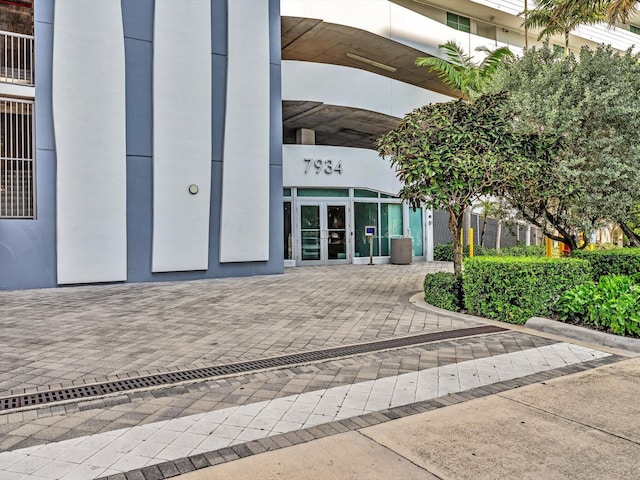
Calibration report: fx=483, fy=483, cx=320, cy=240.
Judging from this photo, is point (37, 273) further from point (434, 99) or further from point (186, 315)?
point (434, 99)

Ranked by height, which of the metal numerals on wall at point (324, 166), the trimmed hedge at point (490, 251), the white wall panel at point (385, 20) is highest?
the white wall panel at point (385, 20)

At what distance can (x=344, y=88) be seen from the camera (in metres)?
17.5

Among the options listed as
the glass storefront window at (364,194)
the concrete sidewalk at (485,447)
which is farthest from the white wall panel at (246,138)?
the concrete sidewalk at (485,447)

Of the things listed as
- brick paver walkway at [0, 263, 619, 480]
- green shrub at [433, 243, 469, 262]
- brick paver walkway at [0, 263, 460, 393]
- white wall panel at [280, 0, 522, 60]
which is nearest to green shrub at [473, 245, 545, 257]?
green shrub at [433, 243, 469, 262]

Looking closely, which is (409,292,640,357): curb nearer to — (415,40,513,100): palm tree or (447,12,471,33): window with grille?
(415,40,513,100): palm tree

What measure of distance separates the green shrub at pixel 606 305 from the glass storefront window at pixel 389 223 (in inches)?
474

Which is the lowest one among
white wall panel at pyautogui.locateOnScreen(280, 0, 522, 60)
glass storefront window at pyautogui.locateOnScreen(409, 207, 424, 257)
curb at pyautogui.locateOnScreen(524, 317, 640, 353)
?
curb at pyautogui.locateOnScreen(524, 317, 640, 353)

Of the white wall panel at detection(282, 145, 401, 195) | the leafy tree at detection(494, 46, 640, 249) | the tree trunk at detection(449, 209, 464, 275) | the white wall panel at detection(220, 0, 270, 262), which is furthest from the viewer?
the white wall panel at detection(282, 145, 401, 195)

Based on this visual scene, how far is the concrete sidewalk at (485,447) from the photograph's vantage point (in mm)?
2949

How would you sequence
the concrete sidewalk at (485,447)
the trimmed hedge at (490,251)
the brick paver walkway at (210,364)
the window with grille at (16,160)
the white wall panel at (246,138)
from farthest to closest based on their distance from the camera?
1. the trimmed hedge at (490,251)
2. the white wall panel at (246,138)
3. the window with grille at (16,160)
4. the brick paver walkway at (210,364)
5. the concrete sidewalk at (485,447)

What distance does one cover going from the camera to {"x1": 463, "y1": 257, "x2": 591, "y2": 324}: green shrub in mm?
7164

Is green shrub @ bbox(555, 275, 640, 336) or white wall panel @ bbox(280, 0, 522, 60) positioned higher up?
white wall panel @ bbox(280, 0, 522, 60)

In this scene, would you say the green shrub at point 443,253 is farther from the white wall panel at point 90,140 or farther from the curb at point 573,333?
the white wall panel at point 90,140

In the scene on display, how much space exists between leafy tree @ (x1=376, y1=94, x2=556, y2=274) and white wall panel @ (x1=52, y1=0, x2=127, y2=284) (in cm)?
687
